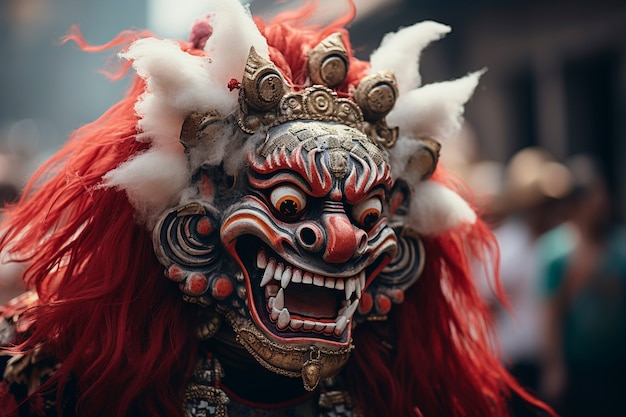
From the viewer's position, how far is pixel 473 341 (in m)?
2.79

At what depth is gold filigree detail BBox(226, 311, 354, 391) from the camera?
223 cm

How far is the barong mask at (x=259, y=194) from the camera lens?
223 centimetres

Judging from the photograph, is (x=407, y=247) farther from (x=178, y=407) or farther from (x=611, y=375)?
(x=611, y=375)

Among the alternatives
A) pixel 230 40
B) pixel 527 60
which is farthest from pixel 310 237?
pixel 527 60

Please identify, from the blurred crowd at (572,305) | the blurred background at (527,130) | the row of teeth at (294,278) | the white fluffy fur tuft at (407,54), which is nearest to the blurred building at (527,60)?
the blurred background at (527,130)

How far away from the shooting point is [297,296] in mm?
2297

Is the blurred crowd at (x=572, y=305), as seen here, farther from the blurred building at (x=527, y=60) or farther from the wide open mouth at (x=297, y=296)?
the blurred building at (x=527, y=60)

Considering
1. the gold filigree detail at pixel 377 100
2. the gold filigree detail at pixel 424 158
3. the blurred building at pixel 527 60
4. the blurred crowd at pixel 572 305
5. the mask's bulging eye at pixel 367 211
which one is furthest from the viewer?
the blurred building at pixel 527 60

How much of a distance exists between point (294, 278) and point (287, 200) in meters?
0.20

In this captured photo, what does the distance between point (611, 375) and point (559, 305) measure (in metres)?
0.39

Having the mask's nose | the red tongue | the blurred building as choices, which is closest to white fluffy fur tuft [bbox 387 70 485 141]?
the mask's nose

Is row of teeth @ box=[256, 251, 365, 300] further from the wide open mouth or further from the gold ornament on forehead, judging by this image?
the gold ornament on forehead

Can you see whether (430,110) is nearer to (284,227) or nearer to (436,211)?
(436,211)

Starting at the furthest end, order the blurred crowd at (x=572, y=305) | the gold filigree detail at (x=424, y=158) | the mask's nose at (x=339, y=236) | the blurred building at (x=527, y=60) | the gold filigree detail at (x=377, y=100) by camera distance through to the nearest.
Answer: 1. the blurred building at (x=527, y=60)
2. the blurred crowd at (x=572, y=305)
3. the gold filigree detail at (x=424, y=158)
4. the gold filigree detail at (x=377, y=100)
5. the mask's nose at (x=339, y=236)
